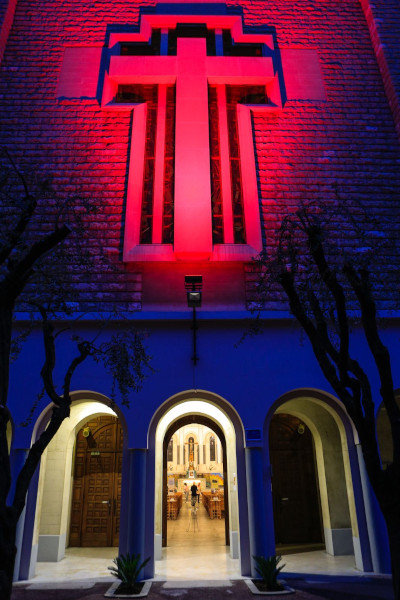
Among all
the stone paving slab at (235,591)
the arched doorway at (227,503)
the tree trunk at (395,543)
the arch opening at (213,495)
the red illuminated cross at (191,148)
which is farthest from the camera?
the red illuminated cross at (191,148)

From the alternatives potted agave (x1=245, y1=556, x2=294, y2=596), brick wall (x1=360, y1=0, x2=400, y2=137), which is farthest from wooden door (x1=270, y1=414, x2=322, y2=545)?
brick wall (x1=360, y1=0, x2=400, y2=137)

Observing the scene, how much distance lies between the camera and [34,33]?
1345 cm

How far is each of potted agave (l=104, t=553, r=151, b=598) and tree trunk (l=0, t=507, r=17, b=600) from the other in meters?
3.80

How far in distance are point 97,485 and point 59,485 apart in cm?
141

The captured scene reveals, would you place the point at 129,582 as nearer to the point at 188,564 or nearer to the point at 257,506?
the point at 188,564

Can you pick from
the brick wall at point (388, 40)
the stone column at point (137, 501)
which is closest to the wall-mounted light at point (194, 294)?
the stone column at point (137, 501)

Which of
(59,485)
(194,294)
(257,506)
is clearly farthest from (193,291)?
(59,485)

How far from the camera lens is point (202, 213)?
10227 mm

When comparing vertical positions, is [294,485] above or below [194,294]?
below

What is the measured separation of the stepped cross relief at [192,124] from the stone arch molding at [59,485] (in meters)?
4.73

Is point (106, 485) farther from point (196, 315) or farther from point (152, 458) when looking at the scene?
point (196, 315)

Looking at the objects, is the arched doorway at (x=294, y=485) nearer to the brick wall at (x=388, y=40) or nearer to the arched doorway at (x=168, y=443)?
the arched doorway at (x=168, y=443)

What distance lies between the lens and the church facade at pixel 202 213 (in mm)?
8930

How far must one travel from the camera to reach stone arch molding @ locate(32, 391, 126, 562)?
999cm
